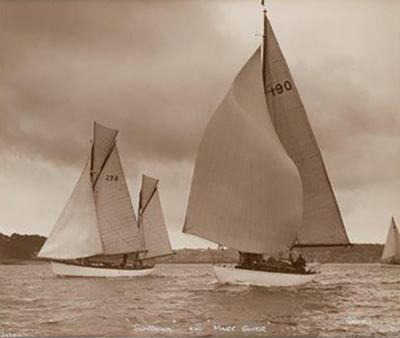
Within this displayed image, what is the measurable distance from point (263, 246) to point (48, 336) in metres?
15.3

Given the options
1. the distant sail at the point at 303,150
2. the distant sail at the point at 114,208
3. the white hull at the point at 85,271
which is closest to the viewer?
the distant sail at the point at 303,150

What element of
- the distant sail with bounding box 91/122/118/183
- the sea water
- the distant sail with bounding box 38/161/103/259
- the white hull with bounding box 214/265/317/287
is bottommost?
the sea water

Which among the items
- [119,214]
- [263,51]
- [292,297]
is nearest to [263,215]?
[292,297]

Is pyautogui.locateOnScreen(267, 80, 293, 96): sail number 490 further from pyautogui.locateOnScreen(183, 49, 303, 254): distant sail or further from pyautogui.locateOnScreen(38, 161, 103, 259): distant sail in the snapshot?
pyautogui.locateOnScreen(38, 161, 103, 259): distant sail

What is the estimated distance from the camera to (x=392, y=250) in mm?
83625

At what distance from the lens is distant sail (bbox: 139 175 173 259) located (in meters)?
55.4

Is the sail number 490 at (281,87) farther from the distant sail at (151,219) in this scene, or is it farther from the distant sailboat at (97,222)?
the distant sail at (151,219)

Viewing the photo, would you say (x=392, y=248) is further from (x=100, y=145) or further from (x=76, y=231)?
(x=76, y=231)

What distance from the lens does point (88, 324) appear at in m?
18.8

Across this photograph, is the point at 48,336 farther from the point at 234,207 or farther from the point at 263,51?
the point at 263,51

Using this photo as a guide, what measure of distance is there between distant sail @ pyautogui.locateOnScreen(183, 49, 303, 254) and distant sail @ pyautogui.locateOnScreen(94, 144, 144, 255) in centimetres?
1687

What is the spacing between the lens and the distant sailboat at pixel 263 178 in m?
29.4

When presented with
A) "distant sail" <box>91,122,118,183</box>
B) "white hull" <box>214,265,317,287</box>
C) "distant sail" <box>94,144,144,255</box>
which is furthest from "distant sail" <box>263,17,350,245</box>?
"distant sail" <box>94,144,144,255</box>

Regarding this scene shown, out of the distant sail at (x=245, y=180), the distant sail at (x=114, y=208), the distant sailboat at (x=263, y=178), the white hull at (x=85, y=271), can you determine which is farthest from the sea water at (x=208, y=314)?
the white hull at (x=85, y=271)
